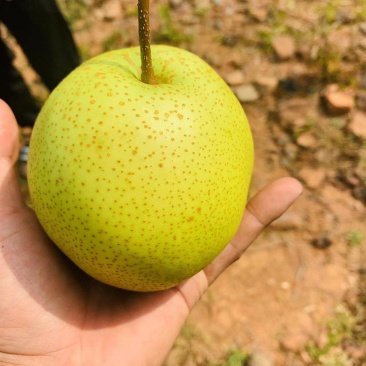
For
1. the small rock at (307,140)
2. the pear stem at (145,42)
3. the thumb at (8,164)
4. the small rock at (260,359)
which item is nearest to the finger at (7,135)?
the thumb at (8,164)

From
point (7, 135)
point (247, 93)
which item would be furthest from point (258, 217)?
point (247, 93)

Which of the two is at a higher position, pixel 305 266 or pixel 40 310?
pixel 40 310

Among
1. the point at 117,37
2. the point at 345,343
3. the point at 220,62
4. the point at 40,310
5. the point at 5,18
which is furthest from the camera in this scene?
the point at 117,37

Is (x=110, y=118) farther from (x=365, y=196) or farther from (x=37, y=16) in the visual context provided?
(x=365, y=196)

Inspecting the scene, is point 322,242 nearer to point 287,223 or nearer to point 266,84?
point 287,223

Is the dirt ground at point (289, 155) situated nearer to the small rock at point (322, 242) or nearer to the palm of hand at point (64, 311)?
the small rock at point (322, 242)

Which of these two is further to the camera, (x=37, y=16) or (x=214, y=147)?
(x=37, y=16)

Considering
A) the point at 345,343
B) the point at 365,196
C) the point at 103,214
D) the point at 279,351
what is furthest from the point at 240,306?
the point at 103,214
